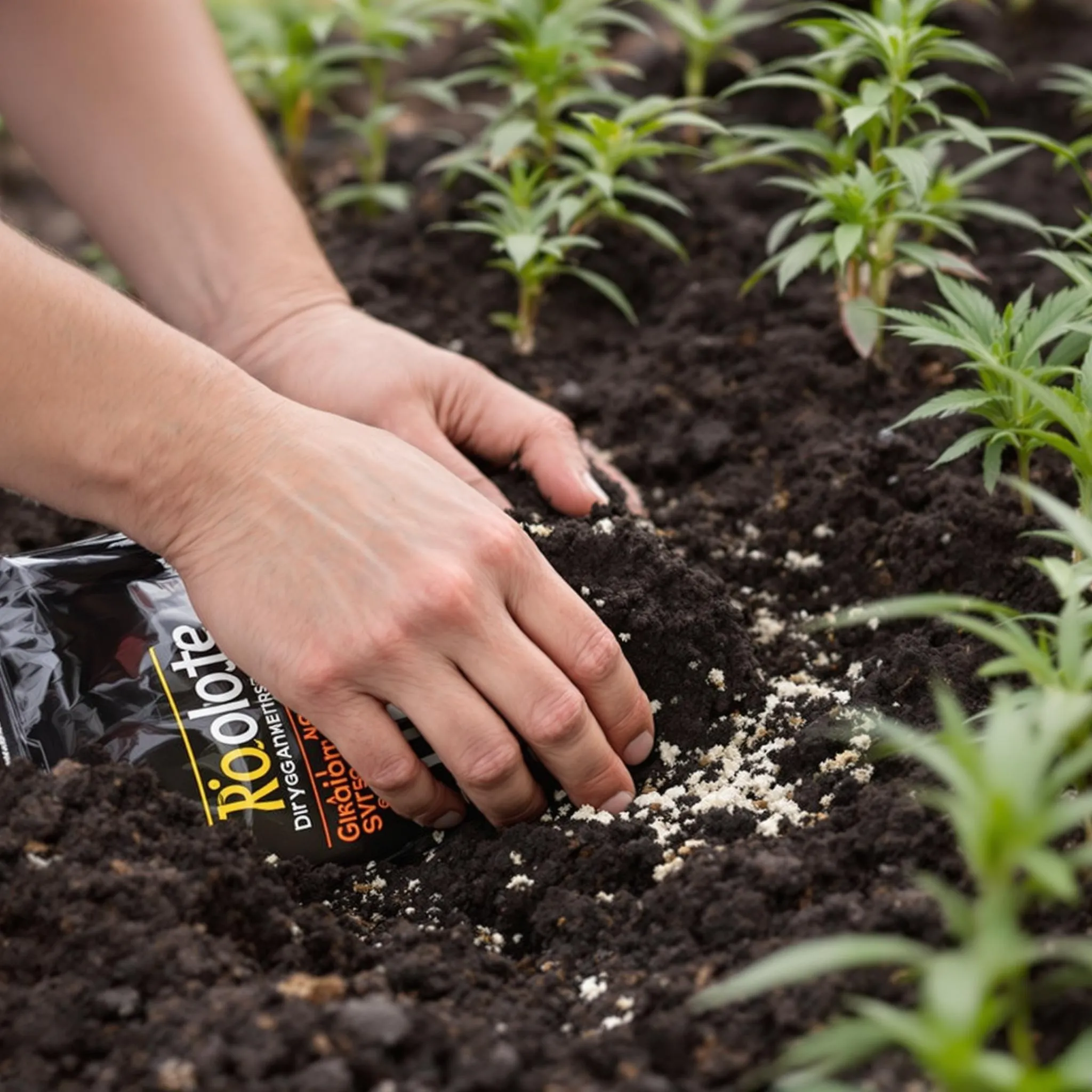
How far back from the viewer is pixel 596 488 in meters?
2.18

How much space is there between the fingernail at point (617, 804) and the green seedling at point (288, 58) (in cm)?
217

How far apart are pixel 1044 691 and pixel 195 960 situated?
37.5 inches

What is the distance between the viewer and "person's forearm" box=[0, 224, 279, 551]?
5.59 feet

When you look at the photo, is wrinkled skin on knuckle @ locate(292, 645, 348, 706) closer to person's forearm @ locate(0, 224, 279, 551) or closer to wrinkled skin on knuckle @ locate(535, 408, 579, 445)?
person's forearm @ locate(0, 224, 279, 551)

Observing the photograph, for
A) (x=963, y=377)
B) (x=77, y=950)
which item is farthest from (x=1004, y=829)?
(x=963, y=377)

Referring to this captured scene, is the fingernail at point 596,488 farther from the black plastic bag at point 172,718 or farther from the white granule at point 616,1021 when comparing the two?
the white granule at point 616,1021

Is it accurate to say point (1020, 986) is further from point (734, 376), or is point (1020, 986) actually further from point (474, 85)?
point (474, 85)

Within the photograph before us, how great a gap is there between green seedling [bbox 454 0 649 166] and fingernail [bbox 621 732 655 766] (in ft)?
4.76

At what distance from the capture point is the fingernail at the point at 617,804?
181cm

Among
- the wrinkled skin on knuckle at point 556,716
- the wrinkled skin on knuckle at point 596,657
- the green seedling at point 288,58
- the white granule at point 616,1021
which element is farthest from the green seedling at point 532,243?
the white granule at point 616,1021

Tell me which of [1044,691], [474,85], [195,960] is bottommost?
[195,960]

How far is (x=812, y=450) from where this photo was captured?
2.44 m

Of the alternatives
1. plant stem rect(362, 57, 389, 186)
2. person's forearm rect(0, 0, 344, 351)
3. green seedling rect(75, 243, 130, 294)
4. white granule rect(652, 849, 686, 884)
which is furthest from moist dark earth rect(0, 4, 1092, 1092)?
green seedling rect(75, 243, 130, 294)

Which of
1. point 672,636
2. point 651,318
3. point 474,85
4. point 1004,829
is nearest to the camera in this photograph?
point 1004,829
